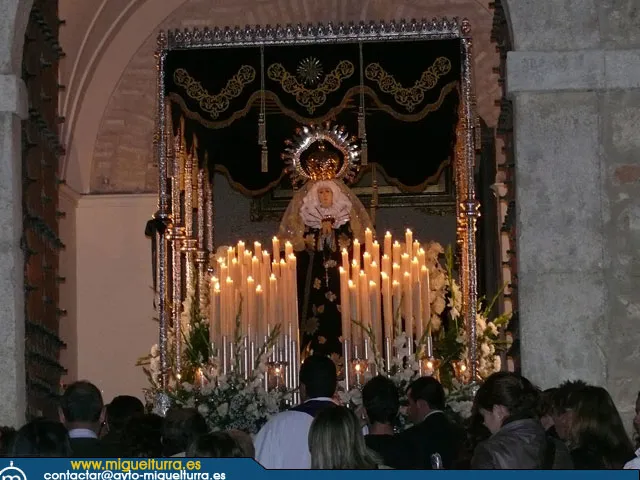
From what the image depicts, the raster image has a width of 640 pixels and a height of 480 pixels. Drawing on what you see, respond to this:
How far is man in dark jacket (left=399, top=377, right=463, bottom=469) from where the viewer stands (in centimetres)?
671

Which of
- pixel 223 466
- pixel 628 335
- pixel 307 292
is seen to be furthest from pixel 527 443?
pixel 307 292

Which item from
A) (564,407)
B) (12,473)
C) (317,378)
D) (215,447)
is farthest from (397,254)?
(12,473)

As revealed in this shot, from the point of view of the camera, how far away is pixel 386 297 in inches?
418

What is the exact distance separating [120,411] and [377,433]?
1127mm

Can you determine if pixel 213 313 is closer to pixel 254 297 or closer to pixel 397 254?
pixel 254 297

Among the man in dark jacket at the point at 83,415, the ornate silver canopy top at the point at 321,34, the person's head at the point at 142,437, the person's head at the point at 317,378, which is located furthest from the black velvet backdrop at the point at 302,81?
the person's head at the point at 142,437

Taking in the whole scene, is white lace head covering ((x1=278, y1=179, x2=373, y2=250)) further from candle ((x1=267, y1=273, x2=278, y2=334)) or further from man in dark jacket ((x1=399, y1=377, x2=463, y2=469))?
man in dark jacket ((x1=399, y1=377, x2=463, y2=469))

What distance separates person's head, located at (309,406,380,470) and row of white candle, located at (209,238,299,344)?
5.46 metres

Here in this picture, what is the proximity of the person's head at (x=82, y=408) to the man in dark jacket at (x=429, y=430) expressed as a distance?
131 centimetres

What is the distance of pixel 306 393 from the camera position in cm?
677

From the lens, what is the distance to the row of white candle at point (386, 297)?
10.5m

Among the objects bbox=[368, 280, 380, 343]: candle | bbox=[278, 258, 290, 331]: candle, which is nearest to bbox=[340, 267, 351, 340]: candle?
bbox=[368, 280, 380, 343]: candle

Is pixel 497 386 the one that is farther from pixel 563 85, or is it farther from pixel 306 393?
pixel 563 85

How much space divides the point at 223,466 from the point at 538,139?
13.6ft
